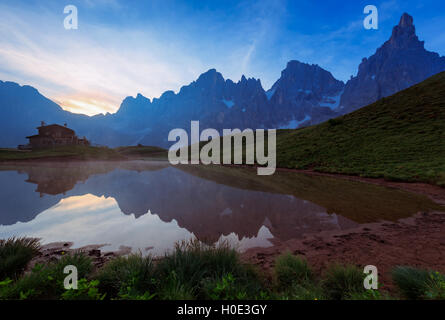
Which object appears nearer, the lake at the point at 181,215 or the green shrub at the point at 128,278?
the green shrub at the point at 128,278

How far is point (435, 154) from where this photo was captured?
2239 centimetres

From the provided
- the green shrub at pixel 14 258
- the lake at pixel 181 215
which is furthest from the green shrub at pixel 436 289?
the green shrub at pixel 14 258

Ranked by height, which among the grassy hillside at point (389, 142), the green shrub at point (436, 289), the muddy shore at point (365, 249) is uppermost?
the grassy hillside at point (389, 142)

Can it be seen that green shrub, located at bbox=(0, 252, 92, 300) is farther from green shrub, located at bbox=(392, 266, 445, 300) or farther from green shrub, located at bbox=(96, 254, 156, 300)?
green shrub, located at bbox=(392, 266, 445, 300)

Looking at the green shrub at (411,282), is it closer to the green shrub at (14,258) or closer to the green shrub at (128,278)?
the green shrub at (128,278)

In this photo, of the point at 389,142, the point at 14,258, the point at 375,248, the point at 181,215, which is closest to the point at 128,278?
the point at 14,258

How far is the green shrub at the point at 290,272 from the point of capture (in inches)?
151

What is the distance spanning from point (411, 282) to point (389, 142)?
36412 mm

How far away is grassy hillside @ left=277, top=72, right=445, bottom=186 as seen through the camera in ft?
68.3

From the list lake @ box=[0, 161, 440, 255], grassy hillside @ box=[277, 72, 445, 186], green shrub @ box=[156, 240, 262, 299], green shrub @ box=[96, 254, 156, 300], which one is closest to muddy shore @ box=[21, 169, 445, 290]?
lake @ box=[0, 161, 440, 255]

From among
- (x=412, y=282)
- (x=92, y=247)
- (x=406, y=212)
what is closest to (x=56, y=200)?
(x=92, y=247)

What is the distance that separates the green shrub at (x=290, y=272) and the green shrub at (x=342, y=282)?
42cm

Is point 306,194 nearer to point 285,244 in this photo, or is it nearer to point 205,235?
point 285,244

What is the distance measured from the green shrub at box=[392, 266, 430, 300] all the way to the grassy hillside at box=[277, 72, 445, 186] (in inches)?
743
